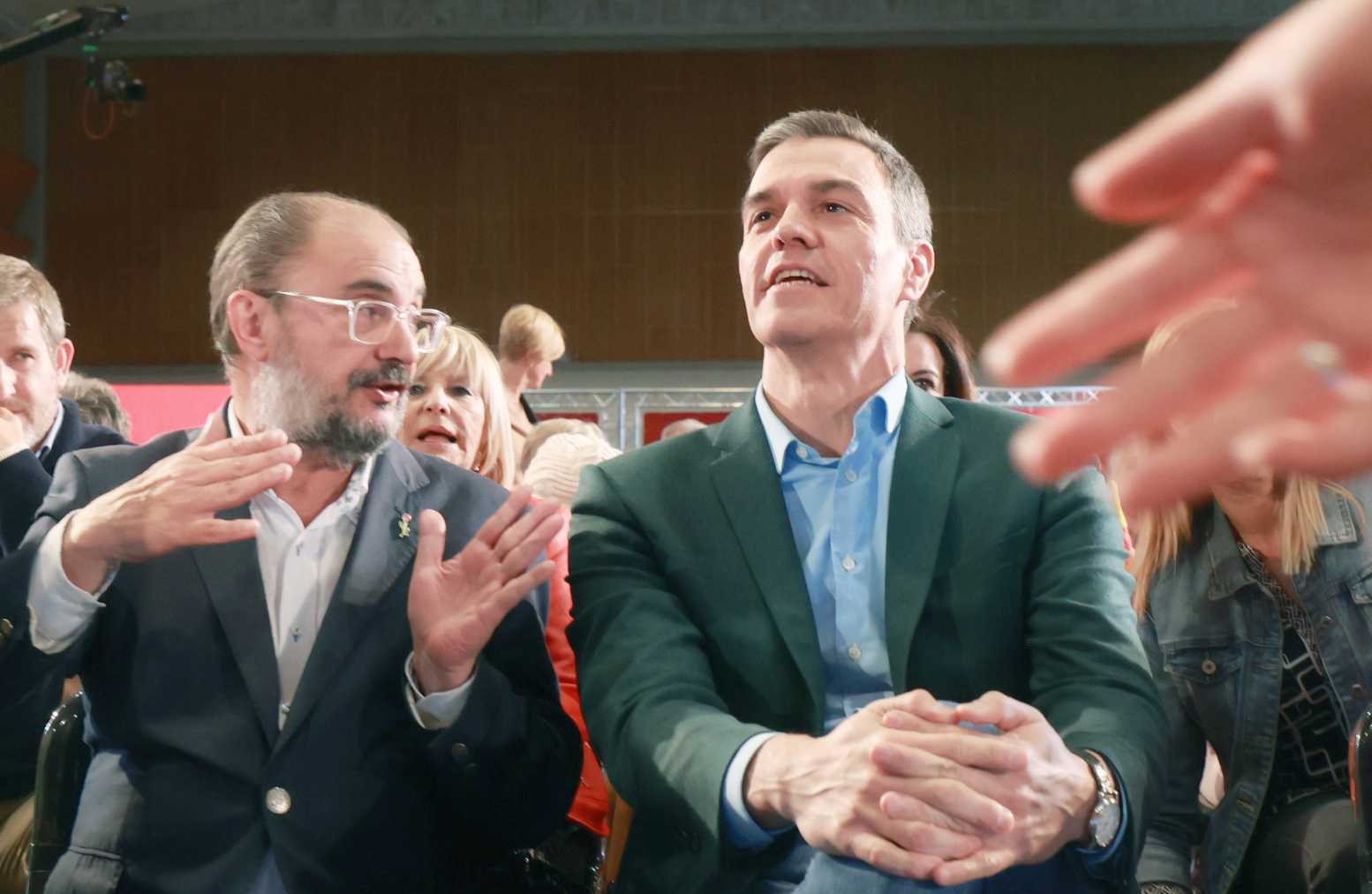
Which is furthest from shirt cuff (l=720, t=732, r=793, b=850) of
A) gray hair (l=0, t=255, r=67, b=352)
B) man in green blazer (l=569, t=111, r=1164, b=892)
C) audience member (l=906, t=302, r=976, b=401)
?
gray hair (l=0, t=255, r=67, b=352)

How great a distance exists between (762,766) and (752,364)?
296 inches

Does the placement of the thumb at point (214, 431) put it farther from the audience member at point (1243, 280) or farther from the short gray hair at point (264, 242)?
the audience member at point (1243, 280)

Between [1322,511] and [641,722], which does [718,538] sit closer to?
[641,722]

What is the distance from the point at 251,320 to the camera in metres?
2.09

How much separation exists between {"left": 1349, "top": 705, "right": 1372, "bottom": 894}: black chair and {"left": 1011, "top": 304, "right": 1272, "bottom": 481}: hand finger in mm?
1388

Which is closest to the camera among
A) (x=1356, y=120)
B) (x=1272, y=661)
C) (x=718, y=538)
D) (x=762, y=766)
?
(x=1356, y=120)

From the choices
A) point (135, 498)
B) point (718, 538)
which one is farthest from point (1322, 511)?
point (135, 498)

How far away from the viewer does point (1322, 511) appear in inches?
82.4

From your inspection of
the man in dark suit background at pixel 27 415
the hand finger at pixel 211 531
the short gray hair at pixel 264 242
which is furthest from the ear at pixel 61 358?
the hand finger at pixel 211 531

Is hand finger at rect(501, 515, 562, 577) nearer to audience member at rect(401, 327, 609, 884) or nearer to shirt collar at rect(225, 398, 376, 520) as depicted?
shirt collar at rect(225, 398, 376, 520)

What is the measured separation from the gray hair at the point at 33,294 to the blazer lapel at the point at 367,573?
47.7 inches

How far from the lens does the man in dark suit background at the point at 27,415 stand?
86.0 inches

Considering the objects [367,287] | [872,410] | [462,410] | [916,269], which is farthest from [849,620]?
[462,410]

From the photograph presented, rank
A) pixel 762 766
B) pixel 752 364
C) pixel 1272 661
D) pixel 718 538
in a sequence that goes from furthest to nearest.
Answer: pixel 752 364 → pixel 1272 661 → pixel 718 538 → pixel 762 766
